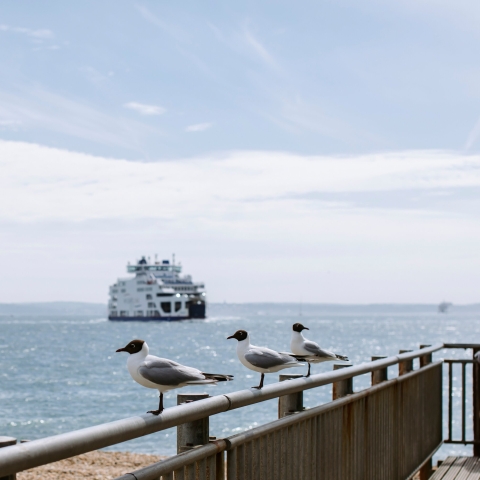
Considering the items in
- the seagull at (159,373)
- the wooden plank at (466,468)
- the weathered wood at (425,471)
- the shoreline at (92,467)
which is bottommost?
the shoreline at (92,467)

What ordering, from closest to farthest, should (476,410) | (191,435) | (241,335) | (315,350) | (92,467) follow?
1. (191,435)
2. (241,335)
3. (315,350)
4. (476,410)
5. (92,467)

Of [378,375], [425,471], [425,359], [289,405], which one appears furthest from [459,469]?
[289,405]

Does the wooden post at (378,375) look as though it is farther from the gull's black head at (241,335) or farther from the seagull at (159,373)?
the seagull at (159,373)

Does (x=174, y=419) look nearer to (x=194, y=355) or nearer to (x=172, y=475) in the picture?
(x=172, y=475)

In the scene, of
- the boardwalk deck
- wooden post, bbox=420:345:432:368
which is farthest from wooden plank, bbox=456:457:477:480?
wooden post, bbox=420:345:432:368

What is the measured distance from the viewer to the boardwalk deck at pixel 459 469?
6.93 m

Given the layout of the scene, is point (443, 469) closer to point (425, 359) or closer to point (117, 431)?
point (425, 359)

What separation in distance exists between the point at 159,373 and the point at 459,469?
16.4ft

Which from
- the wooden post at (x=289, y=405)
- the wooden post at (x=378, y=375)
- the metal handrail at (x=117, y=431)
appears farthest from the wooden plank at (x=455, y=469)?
the metal handrail at (x=117, y=431)

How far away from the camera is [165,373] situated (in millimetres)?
3068

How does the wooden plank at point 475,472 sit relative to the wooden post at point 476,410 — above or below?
below

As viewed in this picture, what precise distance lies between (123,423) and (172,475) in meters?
0.36

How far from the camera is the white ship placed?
140m

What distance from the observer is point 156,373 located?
3.06 meters
